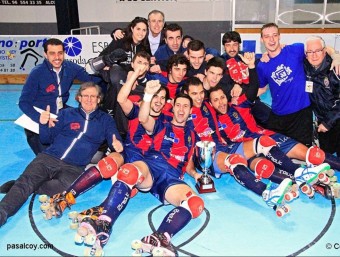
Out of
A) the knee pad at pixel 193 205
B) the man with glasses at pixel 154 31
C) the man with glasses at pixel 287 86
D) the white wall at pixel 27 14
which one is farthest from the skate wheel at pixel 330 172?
the white wall at pixel 27 14

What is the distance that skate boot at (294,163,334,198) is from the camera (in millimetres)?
4355

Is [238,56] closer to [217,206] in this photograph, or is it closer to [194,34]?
[217,206]

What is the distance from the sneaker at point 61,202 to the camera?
13.7 feet

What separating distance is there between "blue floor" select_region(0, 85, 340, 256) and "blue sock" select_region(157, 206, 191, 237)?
21 cm

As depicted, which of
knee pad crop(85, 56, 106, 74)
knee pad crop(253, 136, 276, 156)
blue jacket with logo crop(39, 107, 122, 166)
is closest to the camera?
blue jacket with logo crop(39, 107, 122, 166)

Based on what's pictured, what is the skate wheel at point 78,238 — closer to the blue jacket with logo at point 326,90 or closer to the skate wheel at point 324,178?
the skate wheel at point 324,178

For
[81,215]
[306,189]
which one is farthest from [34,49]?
[306,189]

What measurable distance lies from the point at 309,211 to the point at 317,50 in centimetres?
192

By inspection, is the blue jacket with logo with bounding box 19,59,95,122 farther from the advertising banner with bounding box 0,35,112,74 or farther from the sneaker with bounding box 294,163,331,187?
the advertising banner with bounding box 0,35,112,74

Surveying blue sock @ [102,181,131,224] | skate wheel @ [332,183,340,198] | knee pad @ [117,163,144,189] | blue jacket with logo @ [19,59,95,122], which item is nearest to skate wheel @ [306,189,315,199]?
skate wheel @ [332,183,340,198]

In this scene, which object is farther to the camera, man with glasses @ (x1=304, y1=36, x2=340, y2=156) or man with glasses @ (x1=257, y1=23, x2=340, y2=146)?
man with glasses @ (x1=257, y1=23, x2=340, y2=146)

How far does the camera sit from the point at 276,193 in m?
4.02

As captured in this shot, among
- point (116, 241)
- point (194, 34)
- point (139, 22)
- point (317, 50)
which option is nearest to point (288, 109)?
point (317, 50)

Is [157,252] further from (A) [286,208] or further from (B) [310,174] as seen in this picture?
(B) [310,174]
